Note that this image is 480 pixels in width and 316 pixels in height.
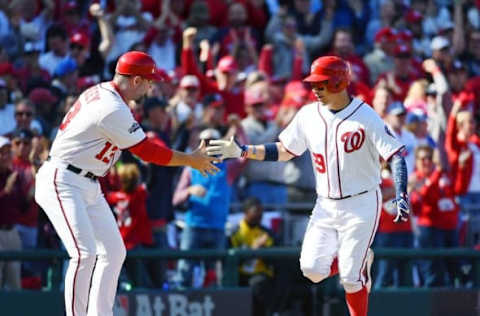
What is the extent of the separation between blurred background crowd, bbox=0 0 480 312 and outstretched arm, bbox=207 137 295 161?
1.60 meters

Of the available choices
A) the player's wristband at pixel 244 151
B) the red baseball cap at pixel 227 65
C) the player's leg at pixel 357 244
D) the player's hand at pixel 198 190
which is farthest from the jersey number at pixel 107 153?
the red baseball cap at pixel 227 65

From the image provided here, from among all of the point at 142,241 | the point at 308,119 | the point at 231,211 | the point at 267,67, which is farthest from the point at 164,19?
the point at 308,119

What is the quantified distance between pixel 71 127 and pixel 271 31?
6532mm

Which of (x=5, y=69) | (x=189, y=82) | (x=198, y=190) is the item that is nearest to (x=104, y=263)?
(x=198, y=190)

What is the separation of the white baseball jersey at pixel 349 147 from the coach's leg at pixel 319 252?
27 centimetres

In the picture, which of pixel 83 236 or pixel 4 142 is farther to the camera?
pixel 4 142

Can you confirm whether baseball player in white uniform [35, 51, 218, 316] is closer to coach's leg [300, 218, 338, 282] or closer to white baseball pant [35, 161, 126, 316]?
white baseball pant [35, 161, 126, 316]

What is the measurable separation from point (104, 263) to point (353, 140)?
1.87 m

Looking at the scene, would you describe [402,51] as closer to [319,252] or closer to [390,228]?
[390,228]

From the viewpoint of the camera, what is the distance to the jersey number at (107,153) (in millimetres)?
7598

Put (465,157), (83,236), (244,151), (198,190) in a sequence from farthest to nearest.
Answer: (465,157)
(198,190)
(244,151)
(83,236)

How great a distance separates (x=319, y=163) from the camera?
797 centimetres

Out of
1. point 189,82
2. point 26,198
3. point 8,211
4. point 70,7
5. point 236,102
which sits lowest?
point 8,211

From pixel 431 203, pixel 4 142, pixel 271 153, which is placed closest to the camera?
pixel 271 153
